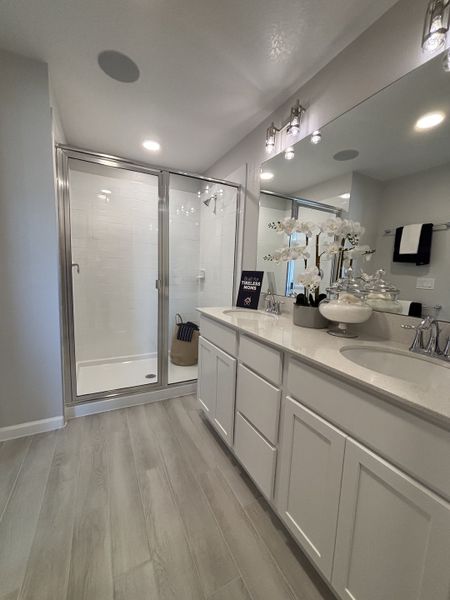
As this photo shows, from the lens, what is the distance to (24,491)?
124 cm

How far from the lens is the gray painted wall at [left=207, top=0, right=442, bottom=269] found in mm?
1024

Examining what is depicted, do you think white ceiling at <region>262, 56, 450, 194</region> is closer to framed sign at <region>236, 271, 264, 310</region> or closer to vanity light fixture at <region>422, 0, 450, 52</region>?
vanity light fixture at <region>422, 0, 450, 52</region>

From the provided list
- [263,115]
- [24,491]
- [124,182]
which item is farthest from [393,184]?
[124,182]

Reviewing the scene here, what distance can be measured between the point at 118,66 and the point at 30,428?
241cm

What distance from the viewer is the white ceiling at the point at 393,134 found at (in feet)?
3.23

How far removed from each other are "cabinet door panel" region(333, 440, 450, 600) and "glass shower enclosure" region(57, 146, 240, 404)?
1787 millimetres

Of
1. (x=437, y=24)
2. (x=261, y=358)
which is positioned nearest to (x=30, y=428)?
(x=261, y=358)

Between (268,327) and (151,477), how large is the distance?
108 cm

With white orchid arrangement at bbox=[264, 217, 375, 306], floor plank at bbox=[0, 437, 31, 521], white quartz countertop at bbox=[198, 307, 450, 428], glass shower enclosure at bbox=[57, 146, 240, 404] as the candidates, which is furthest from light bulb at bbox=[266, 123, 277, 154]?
floor plank at bbox=[0, 437, 31, 521]

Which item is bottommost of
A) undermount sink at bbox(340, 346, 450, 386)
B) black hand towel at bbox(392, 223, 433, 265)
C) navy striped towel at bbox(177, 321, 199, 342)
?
navy striped towel at bbox(177, 321, 199, 342)

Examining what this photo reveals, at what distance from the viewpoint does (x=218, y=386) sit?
1580 mm

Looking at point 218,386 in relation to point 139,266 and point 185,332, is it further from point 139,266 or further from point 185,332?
point 139,266

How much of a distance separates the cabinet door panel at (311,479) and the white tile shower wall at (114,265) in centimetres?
239

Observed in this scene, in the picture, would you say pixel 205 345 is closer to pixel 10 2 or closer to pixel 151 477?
pixel 151 477
